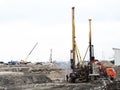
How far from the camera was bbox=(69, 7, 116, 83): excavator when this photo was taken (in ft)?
101

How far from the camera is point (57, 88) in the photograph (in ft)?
86.7

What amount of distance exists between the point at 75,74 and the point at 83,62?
231 cm

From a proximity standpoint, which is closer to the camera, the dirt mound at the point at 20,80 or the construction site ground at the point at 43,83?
the construction site ground at the point at 43,83

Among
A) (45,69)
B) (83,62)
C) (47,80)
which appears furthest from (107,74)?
(45,69)

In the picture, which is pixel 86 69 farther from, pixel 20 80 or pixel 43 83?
pixel 20 80

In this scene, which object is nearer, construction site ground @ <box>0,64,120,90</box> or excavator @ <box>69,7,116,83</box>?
construction site ground @ <box>0,64,120,90</box>

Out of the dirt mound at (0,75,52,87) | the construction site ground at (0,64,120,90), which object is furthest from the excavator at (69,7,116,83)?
the dirt mound at (0,75,52,87)

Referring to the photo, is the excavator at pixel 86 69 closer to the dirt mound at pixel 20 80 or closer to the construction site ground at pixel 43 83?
the construction site ground at pixel 43 83

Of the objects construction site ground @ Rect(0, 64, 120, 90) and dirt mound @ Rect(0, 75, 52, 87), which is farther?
dirt mound @ Rect(0, 75, 52, 87)

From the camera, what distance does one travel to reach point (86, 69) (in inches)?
1251

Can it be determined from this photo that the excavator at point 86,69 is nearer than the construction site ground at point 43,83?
No

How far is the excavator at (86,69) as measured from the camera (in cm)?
3092

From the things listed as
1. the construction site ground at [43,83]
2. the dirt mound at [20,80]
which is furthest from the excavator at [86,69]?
the dirt mound at [20,80]

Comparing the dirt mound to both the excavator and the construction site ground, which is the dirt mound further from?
the excavator
